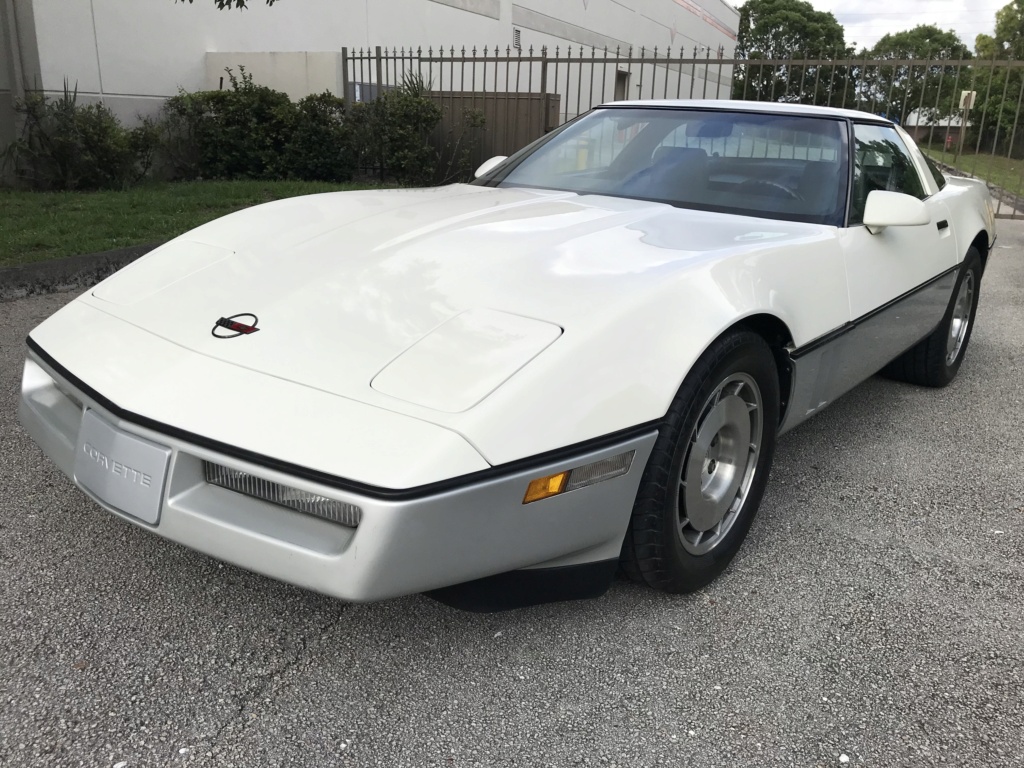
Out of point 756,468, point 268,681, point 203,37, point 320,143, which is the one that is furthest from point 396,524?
point 203,37

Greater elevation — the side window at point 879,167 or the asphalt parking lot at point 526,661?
the side window at point 879,167

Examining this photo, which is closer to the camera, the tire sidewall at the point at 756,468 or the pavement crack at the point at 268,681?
the pavement crack at the point at 268,681

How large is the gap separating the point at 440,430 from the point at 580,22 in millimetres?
23082

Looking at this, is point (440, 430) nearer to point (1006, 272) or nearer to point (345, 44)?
point (1006, 272)

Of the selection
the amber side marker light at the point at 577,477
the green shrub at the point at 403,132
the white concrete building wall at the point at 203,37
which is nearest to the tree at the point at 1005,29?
the white concrete building wall at the point at 203,37

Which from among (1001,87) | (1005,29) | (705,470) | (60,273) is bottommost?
(60,273)

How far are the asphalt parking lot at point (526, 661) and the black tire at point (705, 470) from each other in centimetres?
15

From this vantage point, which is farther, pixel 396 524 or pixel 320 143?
pixel 320 143

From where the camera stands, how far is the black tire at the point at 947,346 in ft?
13.3

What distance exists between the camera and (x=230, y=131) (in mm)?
10500

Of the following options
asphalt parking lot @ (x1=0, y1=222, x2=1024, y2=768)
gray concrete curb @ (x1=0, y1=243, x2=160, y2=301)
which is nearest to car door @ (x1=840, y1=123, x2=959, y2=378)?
asphalt parking lot @ (x1=0, y1=222, x2=1024, y2=768)

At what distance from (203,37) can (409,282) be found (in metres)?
10.6

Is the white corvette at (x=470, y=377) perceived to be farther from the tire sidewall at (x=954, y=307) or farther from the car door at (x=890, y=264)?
the tire sidewall at (x=954, y=307)

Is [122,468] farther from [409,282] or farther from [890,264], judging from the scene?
[890,264]
